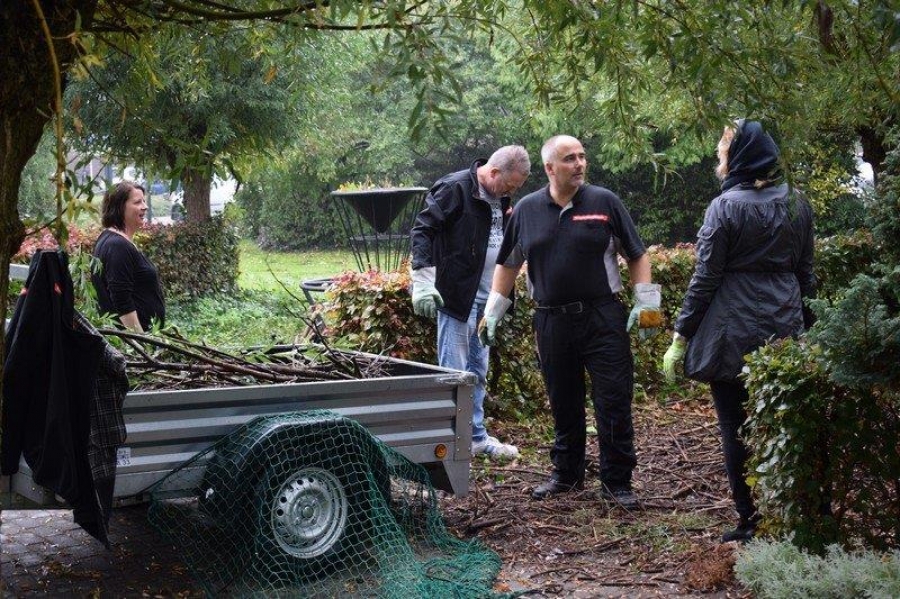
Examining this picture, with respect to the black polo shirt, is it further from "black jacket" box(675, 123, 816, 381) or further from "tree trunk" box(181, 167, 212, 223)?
"tree trunk" box(181, 167, 212, 223)

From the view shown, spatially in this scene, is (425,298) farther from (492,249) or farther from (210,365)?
(210,365)

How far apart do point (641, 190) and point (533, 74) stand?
2319cm

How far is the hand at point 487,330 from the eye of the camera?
6816 millimetres

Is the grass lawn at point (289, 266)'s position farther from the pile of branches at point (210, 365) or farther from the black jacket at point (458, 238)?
the pile of branches at point (210, 365)

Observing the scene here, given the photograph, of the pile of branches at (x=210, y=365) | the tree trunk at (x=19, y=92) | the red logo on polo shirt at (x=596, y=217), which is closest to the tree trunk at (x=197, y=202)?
the pile of branches at (x=210, y=365)

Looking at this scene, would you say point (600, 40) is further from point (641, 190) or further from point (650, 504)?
point (641, 190)

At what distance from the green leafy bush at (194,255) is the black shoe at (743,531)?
38.4 ft

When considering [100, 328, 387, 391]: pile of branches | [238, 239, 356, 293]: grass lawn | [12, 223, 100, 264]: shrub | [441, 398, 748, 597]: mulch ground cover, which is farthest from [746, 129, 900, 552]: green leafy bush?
[238, 239, 356, 293]: grass lawn

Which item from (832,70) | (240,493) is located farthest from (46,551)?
(832,70)

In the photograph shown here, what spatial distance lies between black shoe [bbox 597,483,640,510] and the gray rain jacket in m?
1.15

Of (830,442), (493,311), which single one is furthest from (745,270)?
(493,311)

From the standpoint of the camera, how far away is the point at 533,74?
4.88 m

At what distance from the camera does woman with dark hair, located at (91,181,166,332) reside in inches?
254

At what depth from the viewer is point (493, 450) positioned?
748 cm
